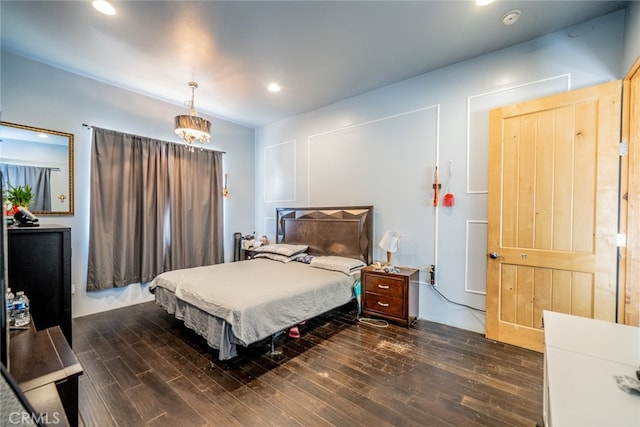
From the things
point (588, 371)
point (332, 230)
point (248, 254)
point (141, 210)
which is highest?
point (141, 210)

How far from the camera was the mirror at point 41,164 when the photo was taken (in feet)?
9.52

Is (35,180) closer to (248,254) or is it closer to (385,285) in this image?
(248,254)

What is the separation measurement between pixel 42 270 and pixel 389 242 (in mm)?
3272

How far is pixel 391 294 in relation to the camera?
3.08 meters

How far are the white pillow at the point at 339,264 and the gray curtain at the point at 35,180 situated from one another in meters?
3.36

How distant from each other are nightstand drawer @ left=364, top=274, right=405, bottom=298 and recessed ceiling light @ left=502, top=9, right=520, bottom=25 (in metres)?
2.68

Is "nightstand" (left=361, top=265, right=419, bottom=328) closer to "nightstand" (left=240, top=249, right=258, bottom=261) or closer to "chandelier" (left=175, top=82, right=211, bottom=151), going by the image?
"nightstand" (left=240, top=249, right=258, bottom=261)

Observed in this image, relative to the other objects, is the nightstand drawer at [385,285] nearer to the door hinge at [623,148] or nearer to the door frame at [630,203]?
the door frame at [630,203]

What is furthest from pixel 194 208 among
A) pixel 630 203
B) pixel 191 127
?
pixel 630 203

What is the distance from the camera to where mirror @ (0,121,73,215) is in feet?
9.52

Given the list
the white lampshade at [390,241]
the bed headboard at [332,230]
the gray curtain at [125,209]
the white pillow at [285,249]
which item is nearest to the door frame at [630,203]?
the white lampshade at [390,241]

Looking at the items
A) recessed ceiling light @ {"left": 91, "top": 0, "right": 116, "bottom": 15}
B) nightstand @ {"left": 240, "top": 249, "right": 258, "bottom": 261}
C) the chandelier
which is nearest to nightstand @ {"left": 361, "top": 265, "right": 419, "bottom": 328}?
nightstand @ {"left": 240, "top": 249, "right": 258, "bottom": 261}

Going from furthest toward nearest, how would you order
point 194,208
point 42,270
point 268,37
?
point 194,208 < point 268,37 < point 42,270

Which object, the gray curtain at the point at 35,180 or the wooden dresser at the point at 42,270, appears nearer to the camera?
the wooden dresser at the point at 42,270
